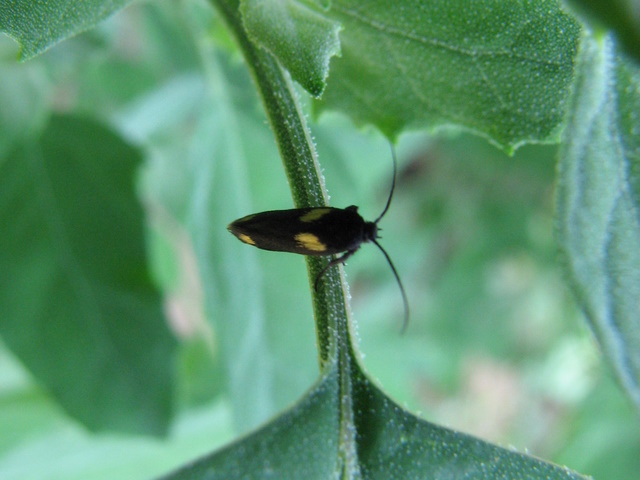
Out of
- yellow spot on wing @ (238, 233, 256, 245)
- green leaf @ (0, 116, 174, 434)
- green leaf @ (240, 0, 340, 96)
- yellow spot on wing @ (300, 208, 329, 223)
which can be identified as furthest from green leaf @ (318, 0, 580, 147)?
green leaf @ (0, 116, 174, 434)

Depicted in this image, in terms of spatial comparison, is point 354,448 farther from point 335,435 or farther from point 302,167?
point 302,167

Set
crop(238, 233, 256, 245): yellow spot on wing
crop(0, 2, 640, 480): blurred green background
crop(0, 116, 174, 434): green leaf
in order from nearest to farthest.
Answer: crop(238, 233, 256, 245): yellow spot on wing, crop(0, 116, 174, 434): green leaf, crop(0, 2, 640, 480): blurred green background

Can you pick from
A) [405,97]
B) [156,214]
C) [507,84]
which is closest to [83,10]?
[405,97]

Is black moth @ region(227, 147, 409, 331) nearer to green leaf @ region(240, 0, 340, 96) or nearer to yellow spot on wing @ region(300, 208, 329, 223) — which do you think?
yellow spot on wing @ region(300, 208, 329, 223)

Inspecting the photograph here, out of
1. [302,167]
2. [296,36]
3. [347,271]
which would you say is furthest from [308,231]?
[347,271]

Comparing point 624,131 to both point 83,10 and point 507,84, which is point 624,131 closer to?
point 507,84

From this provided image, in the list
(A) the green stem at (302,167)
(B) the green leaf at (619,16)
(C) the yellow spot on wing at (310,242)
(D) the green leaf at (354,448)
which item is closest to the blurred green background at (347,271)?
(D) the green leaf at (354,448)
